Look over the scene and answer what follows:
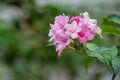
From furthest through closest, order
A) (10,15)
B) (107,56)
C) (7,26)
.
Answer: (10,15), (7,26), (107,56)

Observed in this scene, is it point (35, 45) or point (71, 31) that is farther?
point (35, 45)

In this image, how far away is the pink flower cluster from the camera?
0.57 m

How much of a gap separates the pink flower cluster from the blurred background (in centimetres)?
139

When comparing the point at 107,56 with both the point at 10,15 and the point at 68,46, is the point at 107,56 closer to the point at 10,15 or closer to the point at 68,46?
the point at 68,46

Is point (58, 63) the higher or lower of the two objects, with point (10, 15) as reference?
lower

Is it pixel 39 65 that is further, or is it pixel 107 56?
pixel 39 65

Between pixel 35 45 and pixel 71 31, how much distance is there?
155 cm

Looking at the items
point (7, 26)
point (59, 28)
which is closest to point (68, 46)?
point (59, 28)

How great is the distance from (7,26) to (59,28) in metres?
1.52

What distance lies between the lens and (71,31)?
570 millimetres

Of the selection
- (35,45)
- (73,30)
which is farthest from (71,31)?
(35,45)

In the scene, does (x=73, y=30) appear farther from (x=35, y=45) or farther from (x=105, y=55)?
(x=35, y=45)

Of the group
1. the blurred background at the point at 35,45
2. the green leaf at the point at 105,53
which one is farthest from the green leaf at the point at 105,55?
the blurred background at the point at 35,45

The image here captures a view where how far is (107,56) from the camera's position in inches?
22.5
